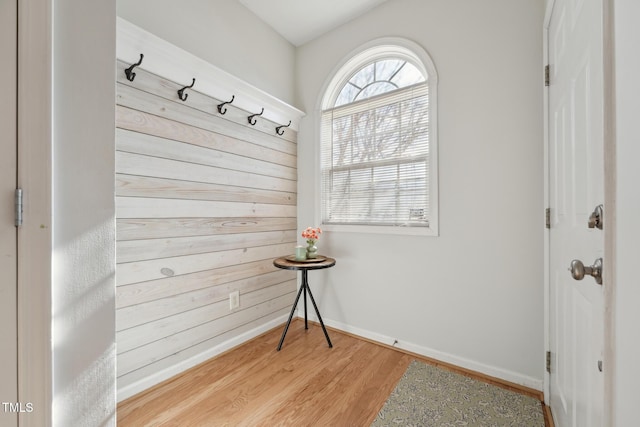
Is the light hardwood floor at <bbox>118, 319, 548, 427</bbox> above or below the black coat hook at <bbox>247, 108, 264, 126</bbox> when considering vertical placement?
below

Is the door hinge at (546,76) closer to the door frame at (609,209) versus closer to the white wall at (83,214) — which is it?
the door frame at (609,209)

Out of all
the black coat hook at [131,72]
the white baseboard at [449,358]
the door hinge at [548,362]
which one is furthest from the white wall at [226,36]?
the door hinge at [548,362]

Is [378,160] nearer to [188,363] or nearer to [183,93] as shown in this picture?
[183,93]

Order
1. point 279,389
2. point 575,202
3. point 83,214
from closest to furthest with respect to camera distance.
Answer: point 83,214
point 575,202
point 279,389

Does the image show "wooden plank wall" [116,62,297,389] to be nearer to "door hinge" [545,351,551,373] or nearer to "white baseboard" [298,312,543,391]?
"white baseboard" [298,312,543,391]

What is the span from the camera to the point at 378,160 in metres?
2.30

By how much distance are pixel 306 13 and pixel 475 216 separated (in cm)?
213

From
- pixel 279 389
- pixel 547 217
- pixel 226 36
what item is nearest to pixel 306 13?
pixel 226 36

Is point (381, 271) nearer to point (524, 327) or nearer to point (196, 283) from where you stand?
point (524, 327)

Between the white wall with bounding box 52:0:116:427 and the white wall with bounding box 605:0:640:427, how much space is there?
124 centimetres

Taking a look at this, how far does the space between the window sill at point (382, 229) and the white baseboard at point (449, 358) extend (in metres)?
0.83
